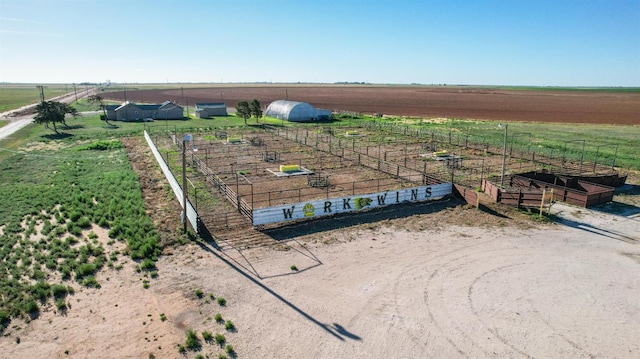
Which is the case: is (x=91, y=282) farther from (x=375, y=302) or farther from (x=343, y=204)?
(x=343, y=204)

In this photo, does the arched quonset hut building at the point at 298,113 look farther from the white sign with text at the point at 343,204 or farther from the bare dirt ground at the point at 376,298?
the bare dirt ground at the point at 376,298

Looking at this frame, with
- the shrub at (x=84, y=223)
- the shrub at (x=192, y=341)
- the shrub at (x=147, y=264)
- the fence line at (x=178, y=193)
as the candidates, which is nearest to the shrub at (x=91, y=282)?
the shrub at (x=147, y=264)

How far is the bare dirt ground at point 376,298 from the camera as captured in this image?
45.1 ft

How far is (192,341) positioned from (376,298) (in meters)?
6.86

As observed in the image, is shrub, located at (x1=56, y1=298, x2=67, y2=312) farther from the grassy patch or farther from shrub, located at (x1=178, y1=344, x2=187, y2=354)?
shrub, located at (x1=178, y1=344, x2=187, y2=354)

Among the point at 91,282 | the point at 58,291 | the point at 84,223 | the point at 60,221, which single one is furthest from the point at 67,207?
the point at 58,291

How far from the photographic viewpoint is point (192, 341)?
44.6 ft

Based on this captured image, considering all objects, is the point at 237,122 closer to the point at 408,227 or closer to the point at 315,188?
the point at 315,188

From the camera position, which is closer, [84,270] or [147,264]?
[84,270]


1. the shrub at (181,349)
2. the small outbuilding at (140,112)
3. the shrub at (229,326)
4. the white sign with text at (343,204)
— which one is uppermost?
the small outbuilding at (140,112)

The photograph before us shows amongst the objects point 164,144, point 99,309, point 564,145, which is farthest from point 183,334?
point 564,145

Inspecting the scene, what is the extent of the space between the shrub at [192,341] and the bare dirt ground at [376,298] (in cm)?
24

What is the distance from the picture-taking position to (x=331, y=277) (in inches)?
716

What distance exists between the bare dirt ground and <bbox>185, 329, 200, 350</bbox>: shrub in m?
0.24
